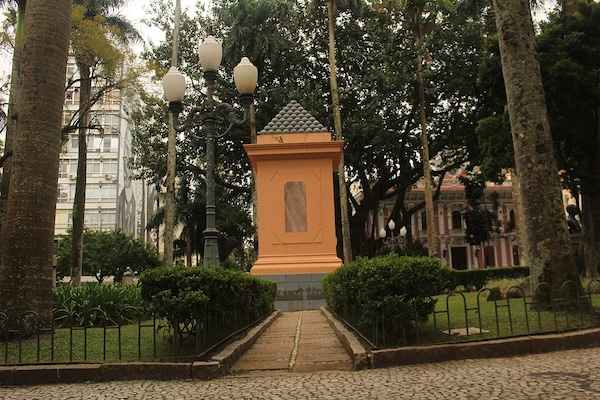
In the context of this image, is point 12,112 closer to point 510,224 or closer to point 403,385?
point 403,385

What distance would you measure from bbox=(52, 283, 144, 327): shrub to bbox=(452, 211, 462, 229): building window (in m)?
48.5

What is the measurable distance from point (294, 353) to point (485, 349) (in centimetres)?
252

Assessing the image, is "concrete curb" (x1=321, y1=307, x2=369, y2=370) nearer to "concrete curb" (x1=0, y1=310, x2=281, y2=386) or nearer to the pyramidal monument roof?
"concrete curb" (x1=0, y1=310, x2=281, y2=386)

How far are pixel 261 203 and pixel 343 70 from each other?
15.2 m

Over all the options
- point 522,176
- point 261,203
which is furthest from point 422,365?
point 261,203

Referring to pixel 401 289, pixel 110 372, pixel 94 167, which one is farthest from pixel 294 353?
pixel 94 167

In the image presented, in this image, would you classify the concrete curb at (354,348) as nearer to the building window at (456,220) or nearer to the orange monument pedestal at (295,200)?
the orange monument pedestal at (295,200)

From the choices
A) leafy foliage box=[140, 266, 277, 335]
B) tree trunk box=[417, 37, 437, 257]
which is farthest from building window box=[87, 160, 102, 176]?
leafy foliage box=[140, 266, 277, 335]

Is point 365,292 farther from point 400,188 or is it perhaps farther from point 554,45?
point 400,188

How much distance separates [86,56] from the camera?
62.2ft

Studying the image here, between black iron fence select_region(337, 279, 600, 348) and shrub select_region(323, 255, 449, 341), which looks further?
black iron fence select_region(337, 279, 600, 348)

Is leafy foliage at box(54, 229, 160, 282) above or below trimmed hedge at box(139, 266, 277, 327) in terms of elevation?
above

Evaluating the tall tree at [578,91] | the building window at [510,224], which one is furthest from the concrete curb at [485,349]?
the building window at [510,224]

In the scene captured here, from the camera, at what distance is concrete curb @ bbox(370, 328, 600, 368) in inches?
224
